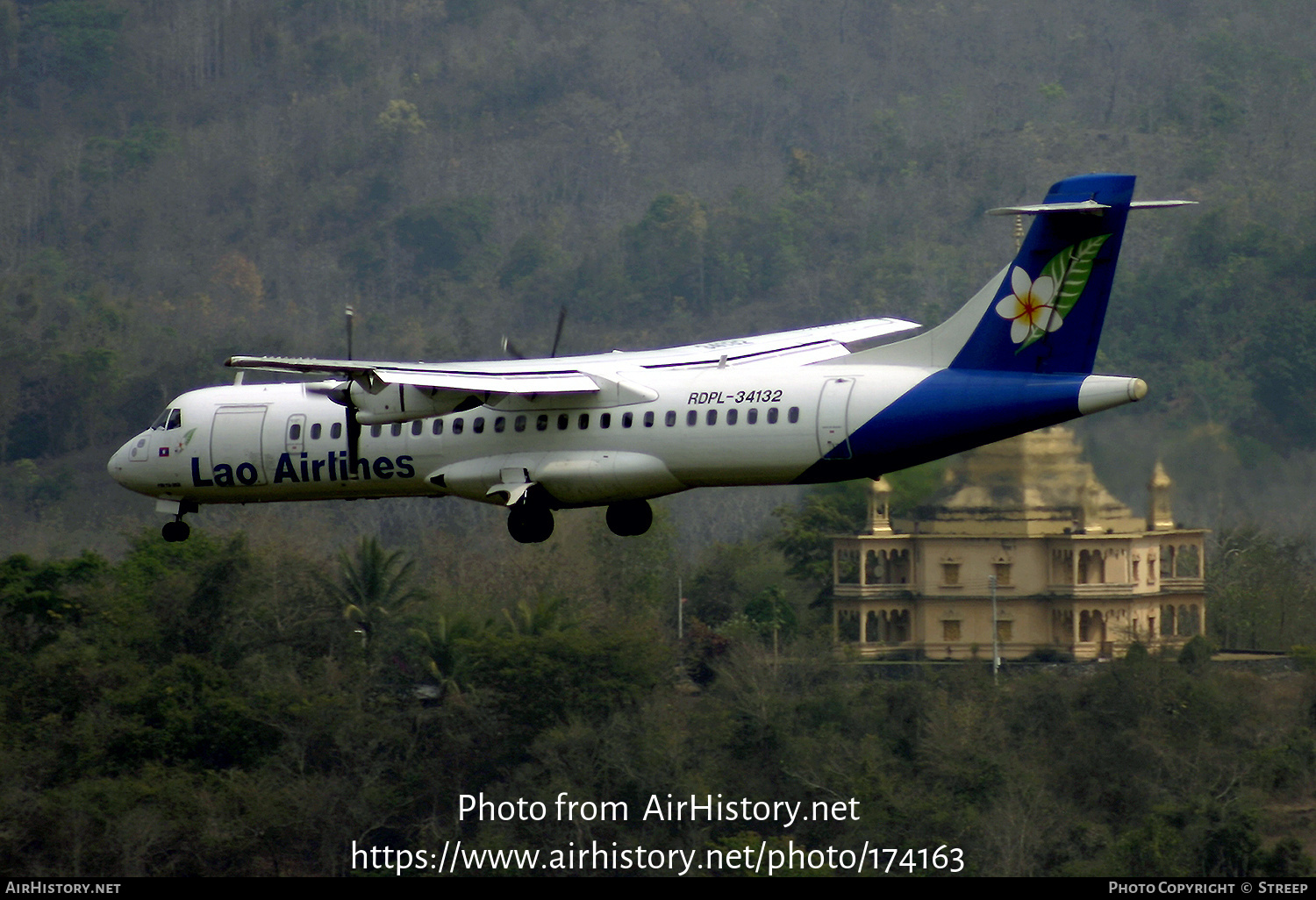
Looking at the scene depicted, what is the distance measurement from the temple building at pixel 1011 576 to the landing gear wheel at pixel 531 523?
4997 centimetres

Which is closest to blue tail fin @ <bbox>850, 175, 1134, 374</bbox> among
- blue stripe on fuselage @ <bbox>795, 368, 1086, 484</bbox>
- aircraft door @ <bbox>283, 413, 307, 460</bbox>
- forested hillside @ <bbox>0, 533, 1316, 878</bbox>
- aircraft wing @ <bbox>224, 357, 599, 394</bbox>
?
blue stripe on fuselage @ <bbox>795, 368, 1086, 484</bbox>

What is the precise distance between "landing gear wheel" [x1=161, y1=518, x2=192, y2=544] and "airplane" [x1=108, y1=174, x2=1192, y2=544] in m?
0.11

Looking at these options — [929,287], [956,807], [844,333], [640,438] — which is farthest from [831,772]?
[929,287]

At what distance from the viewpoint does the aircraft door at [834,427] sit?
138 ft

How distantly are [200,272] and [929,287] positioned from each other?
60526 mm

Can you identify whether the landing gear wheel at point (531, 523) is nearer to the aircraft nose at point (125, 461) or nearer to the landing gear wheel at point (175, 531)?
the landing gear wheel at point (175, 531)

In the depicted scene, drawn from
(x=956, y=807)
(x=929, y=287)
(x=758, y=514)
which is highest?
(x=929, y=287)

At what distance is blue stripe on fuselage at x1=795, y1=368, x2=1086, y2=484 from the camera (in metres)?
41.2

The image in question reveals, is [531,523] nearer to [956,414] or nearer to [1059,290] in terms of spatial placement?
[956,414]

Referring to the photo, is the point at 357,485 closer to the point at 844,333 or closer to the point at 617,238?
the point at 844,333

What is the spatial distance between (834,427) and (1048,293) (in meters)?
4.62

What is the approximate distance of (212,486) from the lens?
160 ft

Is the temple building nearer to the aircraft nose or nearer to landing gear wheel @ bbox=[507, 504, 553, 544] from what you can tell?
the aircraft nose

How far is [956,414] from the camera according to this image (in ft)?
136
